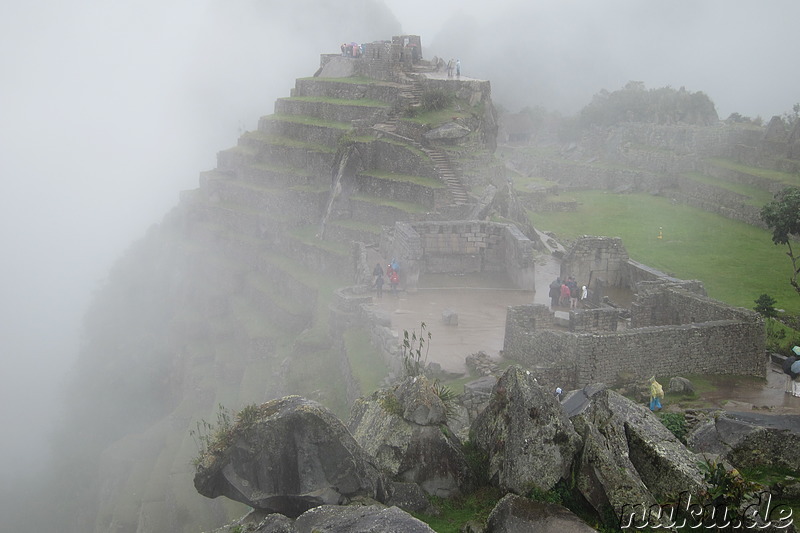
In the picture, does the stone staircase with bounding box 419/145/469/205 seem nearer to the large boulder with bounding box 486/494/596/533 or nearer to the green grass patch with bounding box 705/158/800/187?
the green grass patch with bounding box 705/158/800/187

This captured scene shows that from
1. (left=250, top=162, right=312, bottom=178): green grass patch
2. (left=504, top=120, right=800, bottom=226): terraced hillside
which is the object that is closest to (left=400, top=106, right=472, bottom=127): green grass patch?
(left=250, top=162, right=312, bottom=178): green grass patch

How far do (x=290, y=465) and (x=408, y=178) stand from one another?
22212 millimetres

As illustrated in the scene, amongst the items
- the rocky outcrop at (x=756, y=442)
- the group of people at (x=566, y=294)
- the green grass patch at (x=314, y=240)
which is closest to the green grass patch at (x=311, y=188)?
the green grass patch at (x=314, y=240)

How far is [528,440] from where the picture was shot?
1082 cm

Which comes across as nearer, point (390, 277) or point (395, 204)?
point (390, 277)

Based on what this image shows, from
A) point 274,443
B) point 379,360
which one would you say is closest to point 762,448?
point 274,443

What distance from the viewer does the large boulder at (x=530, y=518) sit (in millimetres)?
9758

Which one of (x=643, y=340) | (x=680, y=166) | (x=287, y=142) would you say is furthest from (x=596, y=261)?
(x=680, y=166)

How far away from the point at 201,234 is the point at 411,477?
32.3m

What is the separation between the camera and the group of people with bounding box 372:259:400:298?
2589 centimetres

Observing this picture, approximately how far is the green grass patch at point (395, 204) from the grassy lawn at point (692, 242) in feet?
24.0

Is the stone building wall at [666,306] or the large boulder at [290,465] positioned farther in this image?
the stone building wall at [666,306]

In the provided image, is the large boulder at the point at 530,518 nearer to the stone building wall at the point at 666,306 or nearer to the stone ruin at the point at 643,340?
the stone ruin at the point at 643,340

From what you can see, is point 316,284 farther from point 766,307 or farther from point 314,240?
point 766,307
